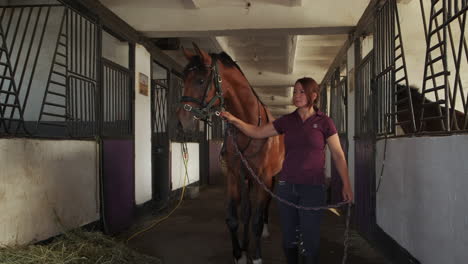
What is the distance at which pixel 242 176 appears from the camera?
263 centimetres

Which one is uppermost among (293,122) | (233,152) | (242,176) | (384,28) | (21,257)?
(384,28)

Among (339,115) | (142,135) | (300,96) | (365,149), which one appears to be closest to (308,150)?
(300,96)

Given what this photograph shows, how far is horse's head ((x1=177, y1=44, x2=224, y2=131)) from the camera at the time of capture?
2.24m

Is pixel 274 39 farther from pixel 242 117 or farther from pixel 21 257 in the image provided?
pixel 21 257

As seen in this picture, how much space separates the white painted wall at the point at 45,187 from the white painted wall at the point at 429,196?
220cm

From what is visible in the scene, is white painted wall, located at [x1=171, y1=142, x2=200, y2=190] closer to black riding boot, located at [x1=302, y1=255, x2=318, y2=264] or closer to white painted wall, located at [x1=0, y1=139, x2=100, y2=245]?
white painted wall, located at [x1=0, y1=139, x2=100, y2=245]

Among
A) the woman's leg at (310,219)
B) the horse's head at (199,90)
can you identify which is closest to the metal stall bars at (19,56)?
the horse's head at (199,90)

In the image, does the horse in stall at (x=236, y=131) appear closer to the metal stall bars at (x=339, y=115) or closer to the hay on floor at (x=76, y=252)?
the hay on floor at (x=76, y=252)

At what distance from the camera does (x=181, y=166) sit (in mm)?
6105

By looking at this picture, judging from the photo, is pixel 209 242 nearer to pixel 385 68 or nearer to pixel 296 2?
pixel 385 68

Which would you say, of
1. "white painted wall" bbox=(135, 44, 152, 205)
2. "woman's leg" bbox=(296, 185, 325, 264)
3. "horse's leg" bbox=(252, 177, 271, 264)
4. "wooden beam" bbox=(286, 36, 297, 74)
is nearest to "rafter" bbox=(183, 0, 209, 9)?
"white painted wall" bbox=(135, 44, 152, 205)

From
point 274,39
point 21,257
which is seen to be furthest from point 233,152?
point 274,39

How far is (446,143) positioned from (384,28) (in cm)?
151

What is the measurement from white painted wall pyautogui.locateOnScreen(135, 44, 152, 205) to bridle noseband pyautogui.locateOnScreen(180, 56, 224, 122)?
6.67 feet
